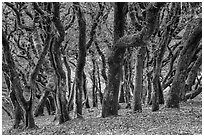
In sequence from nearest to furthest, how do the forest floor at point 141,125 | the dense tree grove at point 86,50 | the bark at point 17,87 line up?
the forest floor at point 141,125 → the dense tree grove at point 86,50 → the bark at point 17,87

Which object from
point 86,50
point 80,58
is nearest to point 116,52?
point 80,58

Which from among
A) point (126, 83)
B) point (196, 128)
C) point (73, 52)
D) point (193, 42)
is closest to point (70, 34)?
point (73, 52)

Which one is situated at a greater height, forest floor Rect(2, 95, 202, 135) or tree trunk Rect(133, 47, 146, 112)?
tree trunk Rect(133, 47, 146, 112)

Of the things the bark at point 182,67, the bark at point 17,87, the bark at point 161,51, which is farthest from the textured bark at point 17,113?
the bark at point 182,67

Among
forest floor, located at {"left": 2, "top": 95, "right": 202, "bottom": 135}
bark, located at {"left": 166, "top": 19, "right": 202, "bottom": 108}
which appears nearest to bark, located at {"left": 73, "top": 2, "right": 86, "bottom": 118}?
forest floor, located at {"left": 2, "top": 95, "right": 202, "bottom": 135}

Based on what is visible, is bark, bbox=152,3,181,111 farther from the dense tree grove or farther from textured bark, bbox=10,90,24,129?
textured bark, bbox=10,90,24,129

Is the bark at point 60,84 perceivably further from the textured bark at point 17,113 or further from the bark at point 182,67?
the bark at point 182,67

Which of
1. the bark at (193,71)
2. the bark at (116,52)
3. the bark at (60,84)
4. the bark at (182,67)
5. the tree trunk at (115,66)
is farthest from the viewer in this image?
the bark at (193,71)

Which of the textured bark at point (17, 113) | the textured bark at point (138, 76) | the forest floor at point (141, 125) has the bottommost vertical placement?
the forest floor at point (141, 125)

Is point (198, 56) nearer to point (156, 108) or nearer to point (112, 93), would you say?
point (156, 108)

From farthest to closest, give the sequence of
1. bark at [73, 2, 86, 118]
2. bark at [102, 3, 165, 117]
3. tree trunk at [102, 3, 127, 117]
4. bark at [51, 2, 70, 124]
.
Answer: bark at [51, 2, 70, 124] < bark at [73, 2, 86, 118] < tree trunk at [102, 3, 127, 117] < bark at [102, 3, 165, 117]

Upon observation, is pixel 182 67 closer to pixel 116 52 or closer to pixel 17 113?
pixel 116 52

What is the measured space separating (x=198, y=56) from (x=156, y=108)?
4586 mm

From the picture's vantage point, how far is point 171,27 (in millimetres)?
15906
